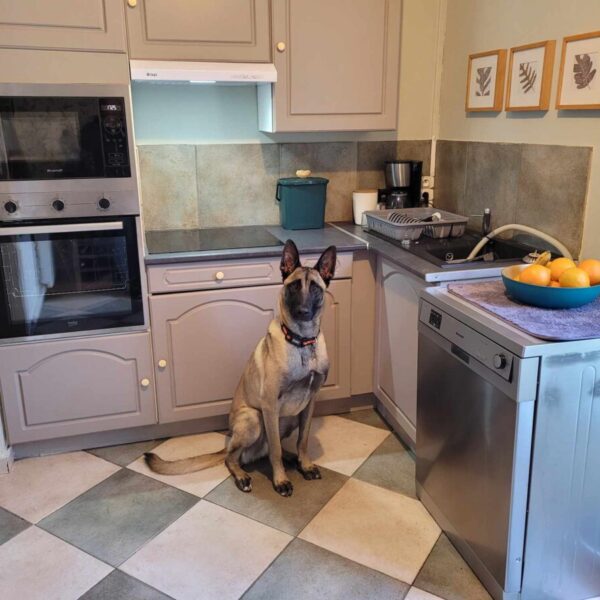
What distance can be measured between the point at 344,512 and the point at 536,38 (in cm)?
197

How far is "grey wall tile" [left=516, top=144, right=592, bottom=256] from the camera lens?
82.0 inches

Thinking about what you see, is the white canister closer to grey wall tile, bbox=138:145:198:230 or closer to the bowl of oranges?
grey wall tile, bbox=138:145:198:230

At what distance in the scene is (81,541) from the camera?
6.64 feet

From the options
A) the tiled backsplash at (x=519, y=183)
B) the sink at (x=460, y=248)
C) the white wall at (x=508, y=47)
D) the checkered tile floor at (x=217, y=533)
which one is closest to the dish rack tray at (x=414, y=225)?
the sink at (x=460, y=248)

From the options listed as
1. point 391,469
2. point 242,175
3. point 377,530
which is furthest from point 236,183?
point 377,530

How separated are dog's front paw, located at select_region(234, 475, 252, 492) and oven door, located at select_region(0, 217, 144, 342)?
0.77 meters

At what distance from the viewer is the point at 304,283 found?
203 centimetres

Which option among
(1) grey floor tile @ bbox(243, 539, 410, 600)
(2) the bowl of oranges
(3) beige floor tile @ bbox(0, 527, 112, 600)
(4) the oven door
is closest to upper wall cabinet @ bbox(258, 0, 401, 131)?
(4) the oven door

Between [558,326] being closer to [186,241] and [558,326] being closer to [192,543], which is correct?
[192,543]

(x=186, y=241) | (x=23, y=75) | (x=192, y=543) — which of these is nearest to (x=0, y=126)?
(x=23, y=75)

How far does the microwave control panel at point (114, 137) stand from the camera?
7.22ft

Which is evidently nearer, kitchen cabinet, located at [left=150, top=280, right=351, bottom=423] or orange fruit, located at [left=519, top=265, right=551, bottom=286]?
orange fruit, located at [left=519, top=265, right=551, bottom=286]

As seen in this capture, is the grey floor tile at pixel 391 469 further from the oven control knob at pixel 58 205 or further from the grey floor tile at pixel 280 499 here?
the oven control knob at pixel 58 205

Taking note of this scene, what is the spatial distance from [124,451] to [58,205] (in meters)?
1.12
